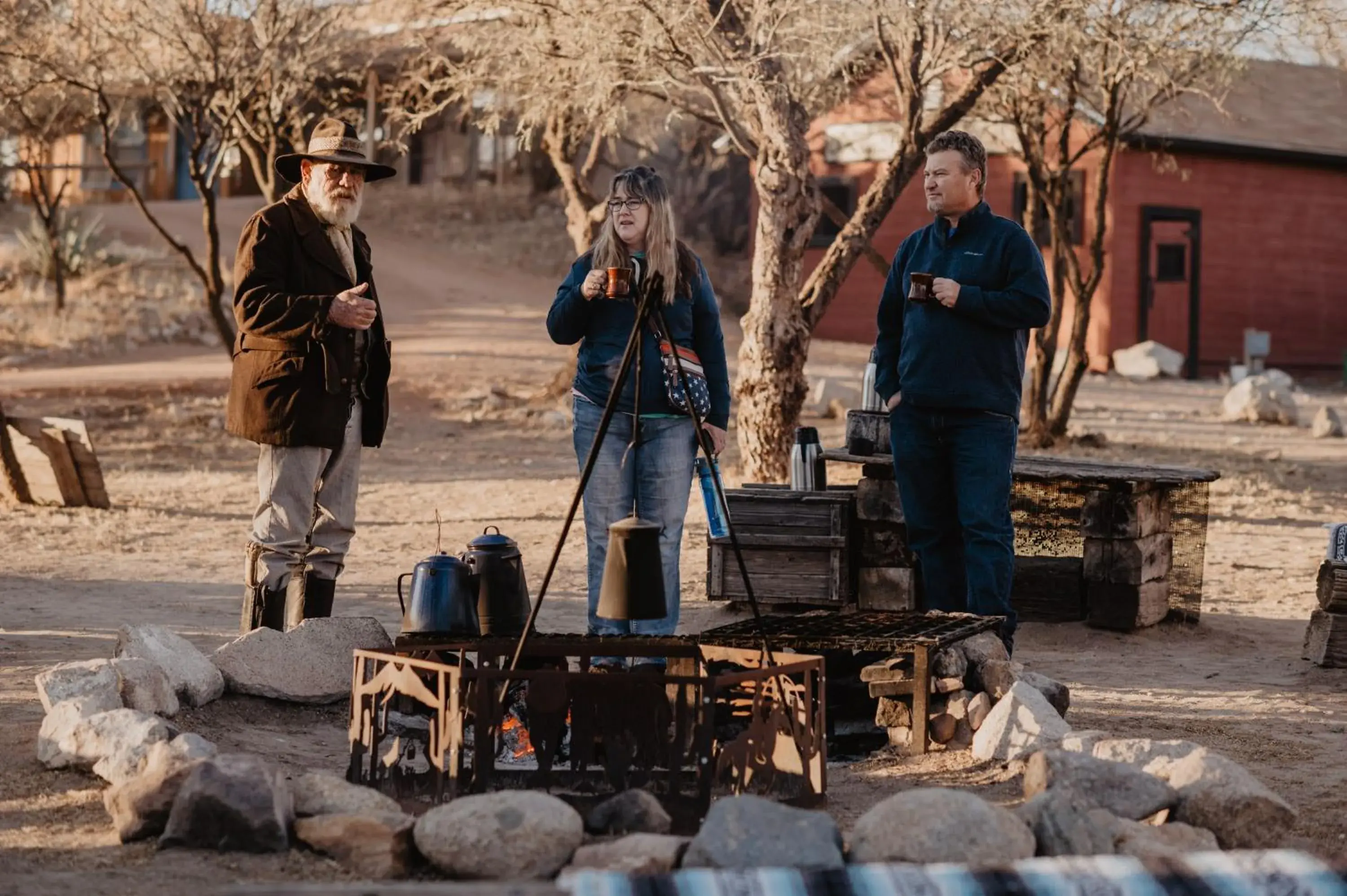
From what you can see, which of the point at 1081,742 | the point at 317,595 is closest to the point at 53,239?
the point at 317,595

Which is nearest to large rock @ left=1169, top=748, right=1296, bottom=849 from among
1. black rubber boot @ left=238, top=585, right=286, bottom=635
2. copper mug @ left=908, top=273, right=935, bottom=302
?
copper mug @ left=908, top=273, right=935, bottom=302

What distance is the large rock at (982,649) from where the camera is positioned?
547 cm

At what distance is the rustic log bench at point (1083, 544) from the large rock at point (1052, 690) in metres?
2.14

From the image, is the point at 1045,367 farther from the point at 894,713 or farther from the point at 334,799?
the point at 334,799

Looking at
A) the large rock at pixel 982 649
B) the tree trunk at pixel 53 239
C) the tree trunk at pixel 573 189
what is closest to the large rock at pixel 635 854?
the large rock at pixel 982 649

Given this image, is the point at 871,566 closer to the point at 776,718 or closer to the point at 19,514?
the point at 776,718

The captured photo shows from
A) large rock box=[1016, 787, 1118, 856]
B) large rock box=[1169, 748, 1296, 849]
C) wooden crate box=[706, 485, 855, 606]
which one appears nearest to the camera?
large rock box=[1016, 787, 1118, 856]

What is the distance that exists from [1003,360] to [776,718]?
1.87 meters

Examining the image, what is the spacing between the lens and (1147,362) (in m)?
24.4

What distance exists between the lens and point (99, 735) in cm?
461

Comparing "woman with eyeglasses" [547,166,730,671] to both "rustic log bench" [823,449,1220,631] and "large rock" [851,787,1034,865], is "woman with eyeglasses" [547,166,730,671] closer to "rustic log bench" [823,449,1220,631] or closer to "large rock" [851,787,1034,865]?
"large rock" [851,787,1034,865]

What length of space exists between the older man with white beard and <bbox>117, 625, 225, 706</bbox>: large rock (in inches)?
21.5

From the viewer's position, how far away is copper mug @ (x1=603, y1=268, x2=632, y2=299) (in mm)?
5031

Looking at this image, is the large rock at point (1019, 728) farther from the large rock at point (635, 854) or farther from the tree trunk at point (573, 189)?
the tree trunk at point (573, 189)
